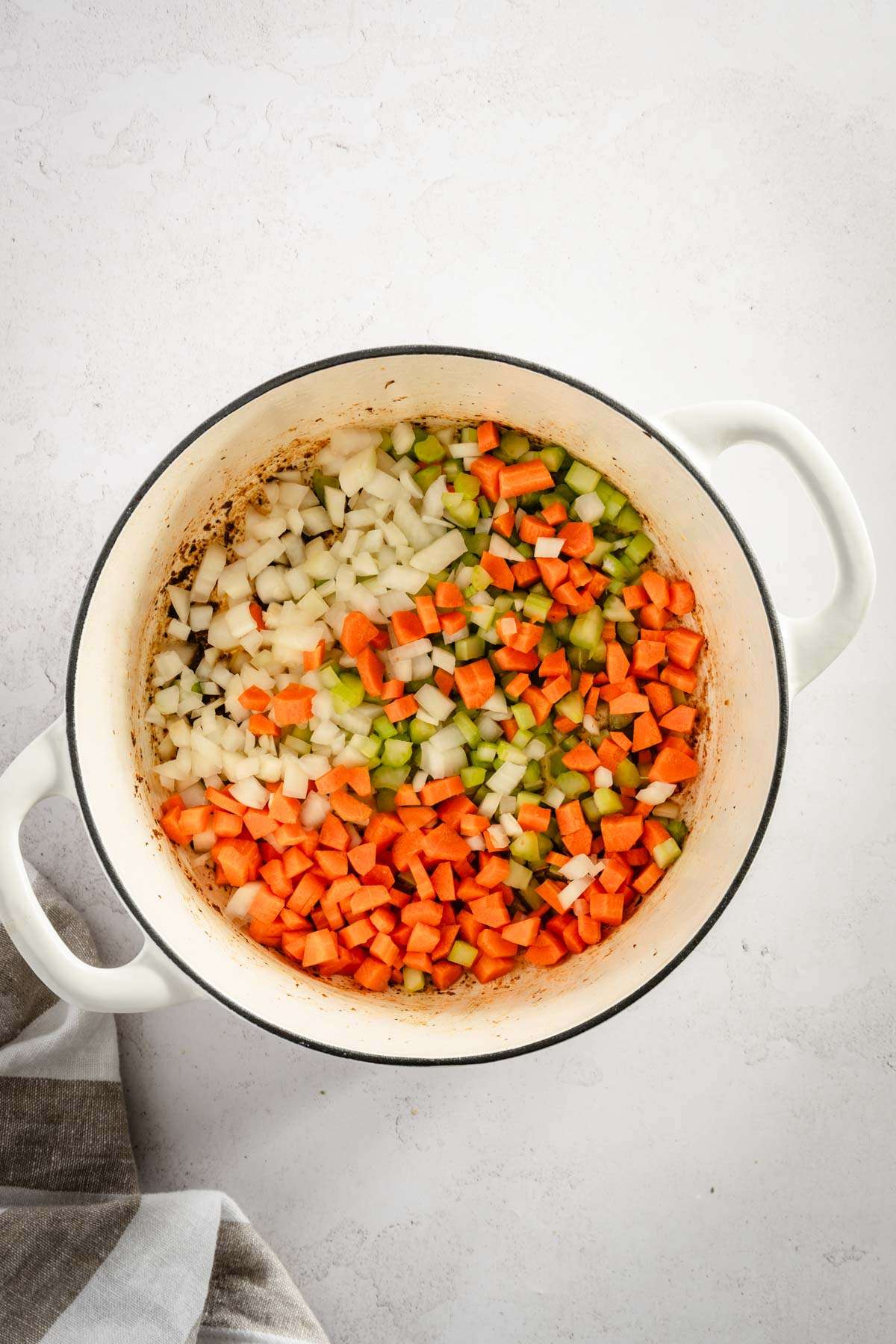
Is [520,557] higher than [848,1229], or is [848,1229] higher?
[520,557]

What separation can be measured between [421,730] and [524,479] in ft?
1.08

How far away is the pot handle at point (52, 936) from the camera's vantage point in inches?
36.4

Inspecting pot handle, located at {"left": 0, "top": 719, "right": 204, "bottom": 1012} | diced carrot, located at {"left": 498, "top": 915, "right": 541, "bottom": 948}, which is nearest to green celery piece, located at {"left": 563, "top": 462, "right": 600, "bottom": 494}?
diced carrot, located at {"left": 498, "top": 915, "right": 541, "bottom": 948}

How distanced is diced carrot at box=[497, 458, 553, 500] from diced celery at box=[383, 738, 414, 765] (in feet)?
1.08

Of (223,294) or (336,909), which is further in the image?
(223,294)

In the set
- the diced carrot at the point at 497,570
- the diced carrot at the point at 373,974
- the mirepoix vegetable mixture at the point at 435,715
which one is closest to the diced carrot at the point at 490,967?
the mirepoix vegetable mixture at the point at 435,715

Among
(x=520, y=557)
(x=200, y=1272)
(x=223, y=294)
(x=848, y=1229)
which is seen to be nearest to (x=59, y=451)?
(x=223, y=294)

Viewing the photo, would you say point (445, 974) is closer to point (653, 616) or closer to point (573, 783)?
point (573, 783)

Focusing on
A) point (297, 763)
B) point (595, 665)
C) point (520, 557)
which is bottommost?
point (297, 763)

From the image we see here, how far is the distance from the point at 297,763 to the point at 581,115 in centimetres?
95

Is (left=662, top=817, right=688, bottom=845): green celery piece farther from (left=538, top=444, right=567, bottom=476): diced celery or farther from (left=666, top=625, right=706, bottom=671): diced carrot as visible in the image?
(left=538, top=444, right=567, bottom=476): diced celery

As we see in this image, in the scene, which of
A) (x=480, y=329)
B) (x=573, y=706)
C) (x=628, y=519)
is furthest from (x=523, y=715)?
(x=480, y=329)

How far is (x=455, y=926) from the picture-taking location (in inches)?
46.8

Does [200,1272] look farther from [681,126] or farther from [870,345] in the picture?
[681,126]
